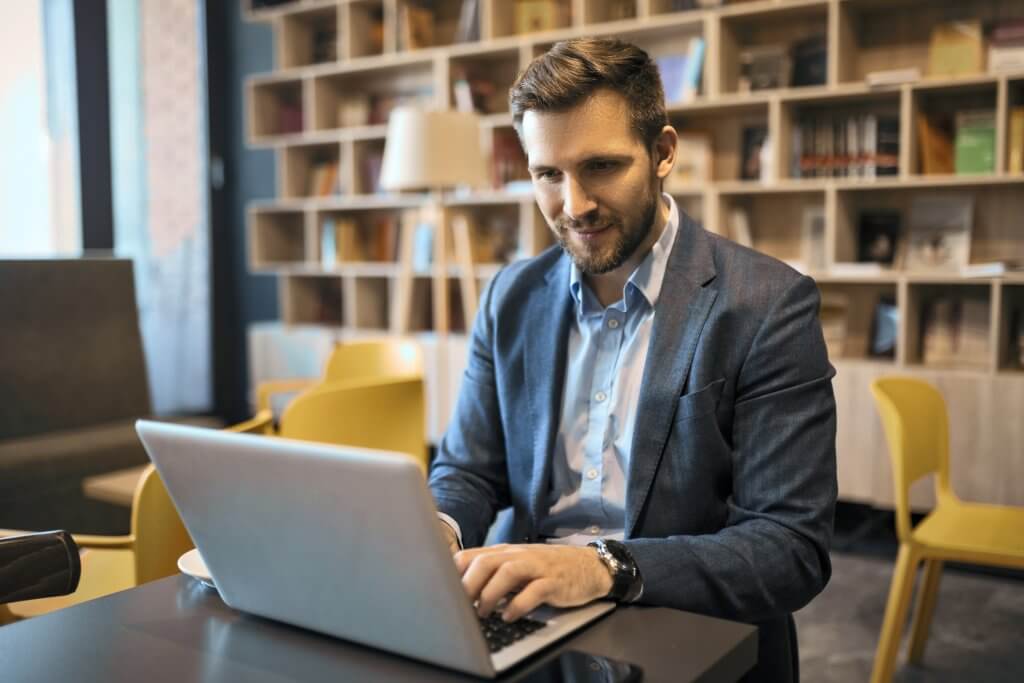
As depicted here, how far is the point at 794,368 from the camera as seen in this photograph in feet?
3.97

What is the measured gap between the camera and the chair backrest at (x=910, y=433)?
7.53 feet

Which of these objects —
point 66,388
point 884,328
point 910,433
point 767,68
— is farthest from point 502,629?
point 767,68

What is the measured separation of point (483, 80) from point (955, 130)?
2.14 meters

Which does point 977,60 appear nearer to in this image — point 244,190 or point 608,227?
point 608,227

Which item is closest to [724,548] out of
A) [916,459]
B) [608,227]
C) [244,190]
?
[608,227]

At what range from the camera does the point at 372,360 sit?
3.13m

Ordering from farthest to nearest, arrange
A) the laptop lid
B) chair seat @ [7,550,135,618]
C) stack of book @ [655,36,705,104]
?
stack of book @ [655,36,705,104], chair seat @ [7,550,135,618], the laptop lid

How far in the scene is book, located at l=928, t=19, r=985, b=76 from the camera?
3512 mm

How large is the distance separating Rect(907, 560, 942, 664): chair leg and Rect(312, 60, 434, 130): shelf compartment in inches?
134

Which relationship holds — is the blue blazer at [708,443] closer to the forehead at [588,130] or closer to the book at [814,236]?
the forehead at [588,130]

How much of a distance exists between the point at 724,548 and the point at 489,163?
3.61 meters

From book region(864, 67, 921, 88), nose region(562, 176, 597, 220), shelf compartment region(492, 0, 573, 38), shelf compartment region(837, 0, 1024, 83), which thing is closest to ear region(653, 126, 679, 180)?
nose region(562, 176, 597, 220)

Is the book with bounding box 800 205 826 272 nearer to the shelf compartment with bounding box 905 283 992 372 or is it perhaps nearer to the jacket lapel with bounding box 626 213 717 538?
the shelf compartment with bounding box 905 283 992 372

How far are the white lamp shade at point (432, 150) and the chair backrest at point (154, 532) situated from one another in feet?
8.19
